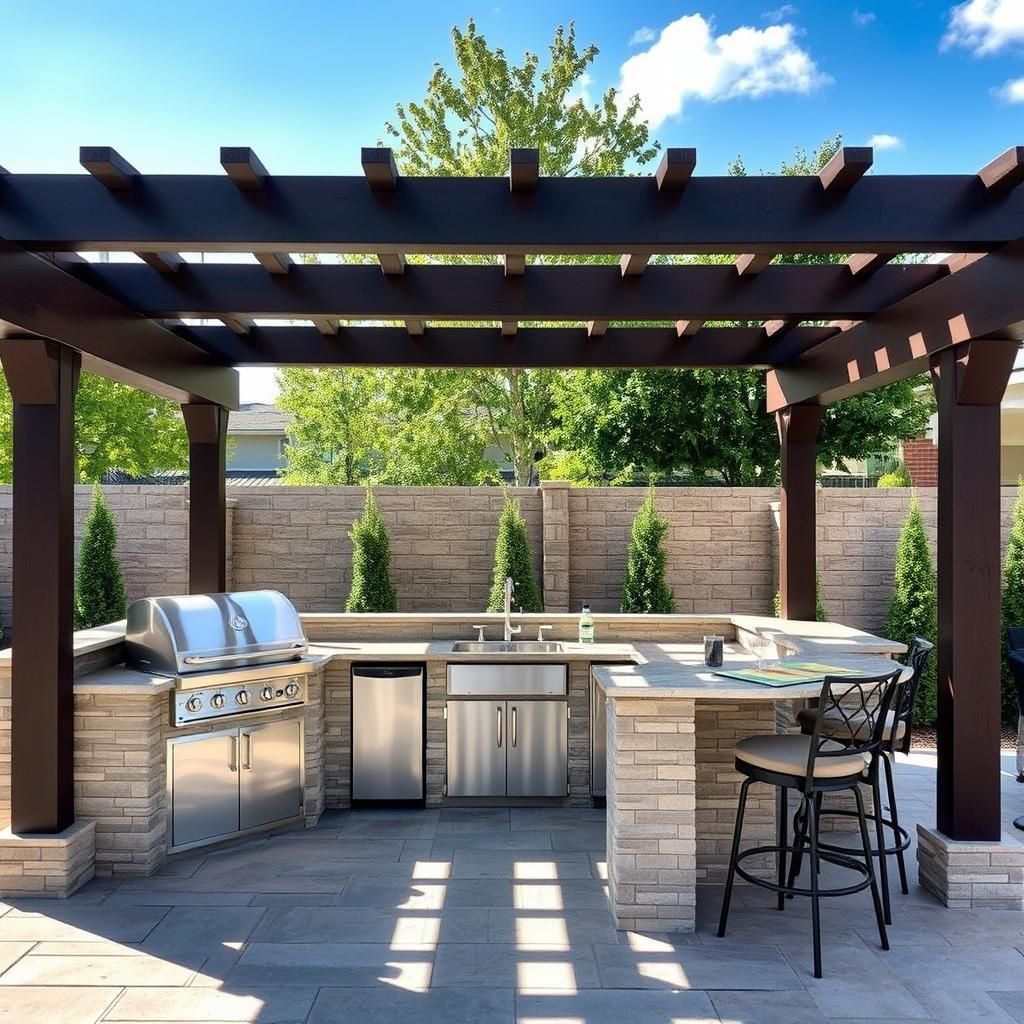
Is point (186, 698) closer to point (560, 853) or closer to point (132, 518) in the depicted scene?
point (560, 853)

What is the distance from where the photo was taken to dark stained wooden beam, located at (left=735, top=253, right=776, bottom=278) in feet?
13.2

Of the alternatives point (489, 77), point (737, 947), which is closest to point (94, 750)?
point (737, 947)

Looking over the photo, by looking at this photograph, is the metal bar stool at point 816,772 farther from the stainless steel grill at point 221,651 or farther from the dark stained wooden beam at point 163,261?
the dark stained wooden beam at point 163,261

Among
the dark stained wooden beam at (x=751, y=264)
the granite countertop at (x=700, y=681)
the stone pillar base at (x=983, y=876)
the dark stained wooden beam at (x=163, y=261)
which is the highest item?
the dark stained wooden beam at (x=163, y=261)

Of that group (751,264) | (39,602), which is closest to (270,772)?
Answer: (39,602)

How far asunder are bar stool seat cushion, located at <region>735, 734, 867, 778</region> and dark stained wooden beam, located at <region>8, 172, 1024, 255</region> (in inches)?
84.1

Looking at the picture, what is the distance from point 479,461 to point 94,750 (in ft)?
41.8

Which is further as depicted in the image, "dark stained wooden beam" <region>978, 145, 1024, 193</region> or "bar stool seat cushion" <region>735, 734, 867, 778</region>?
"bar stool seat cushion" <region>735, 734, 867, 778</region>

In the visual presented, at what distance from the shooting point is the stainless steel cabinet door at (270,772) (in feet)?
16.1

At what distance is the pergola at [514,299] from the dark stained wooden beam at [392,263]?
0.02m

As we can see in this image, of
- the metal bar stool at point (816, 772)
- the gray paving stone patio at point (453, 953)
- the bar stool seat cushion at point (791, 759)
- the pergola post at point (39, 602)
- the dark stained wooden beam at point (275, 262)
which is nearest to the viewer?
the gray paving stone patio at point (453, 953)

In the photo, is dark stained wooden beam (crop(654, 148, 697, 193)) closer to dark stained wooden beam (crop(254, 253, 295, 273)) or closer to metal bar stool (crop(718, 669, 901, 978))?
dark stained wooden beam (crop(254, 253, 295, 273))

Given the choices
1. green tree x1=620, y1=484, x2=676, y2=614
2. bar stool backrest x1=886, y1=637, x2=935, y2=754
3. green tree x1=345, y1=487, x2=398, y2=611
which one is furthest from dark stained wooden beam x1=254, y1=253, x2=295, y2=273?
green tree x1=620, y1=484, x2=676, y2=614

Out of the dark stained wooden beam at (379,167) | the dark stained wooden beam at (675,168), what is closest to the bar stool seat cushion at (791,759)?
the dark stained wooden beam at (675,168)
